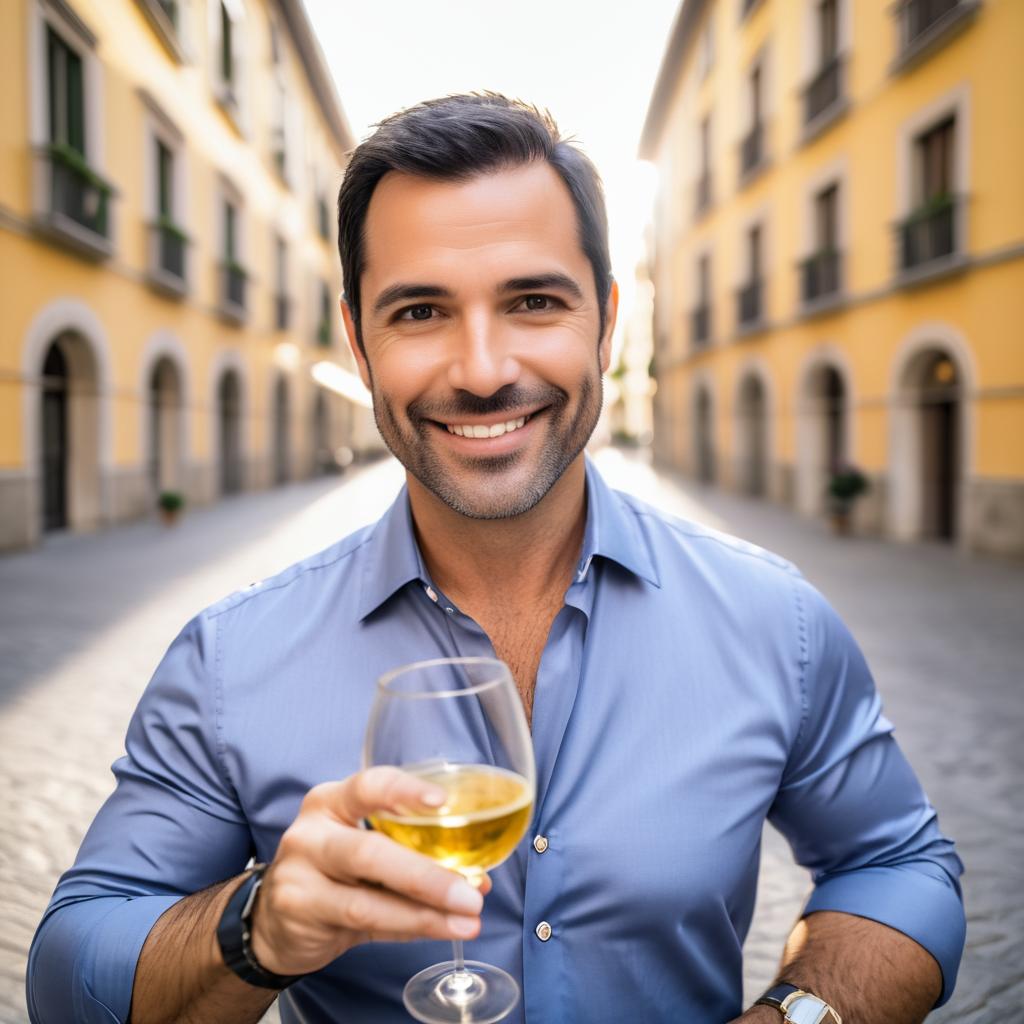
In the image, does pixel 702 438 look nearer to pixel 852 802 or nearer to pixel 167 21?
pixel 167 21

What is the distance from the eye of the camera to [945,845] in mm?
1691

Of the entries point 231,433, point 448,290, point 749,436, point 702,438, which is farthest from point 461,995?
point 702,438

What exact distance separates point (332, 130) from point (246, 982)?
36.3m

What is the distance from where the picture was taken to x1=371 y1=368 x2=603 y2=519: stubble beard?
1.67 metres

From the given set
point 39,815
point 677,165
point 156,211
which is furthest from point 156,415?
point 677,165

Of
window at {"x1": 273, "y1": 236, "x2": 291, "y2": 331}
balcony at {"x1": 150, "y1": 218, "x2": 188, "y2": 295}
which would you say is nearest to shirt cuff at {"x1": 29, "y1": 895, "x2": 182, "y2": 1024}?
balcony at {"x1": 150, "y1": 218, "x2": 188, "y2": 295}

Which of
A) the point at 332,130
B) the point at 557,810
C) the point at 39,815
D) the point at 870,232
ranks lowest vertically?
the point at 39,815

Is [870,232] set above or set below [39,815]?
above

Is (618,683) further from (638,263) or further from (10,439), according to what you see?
(638,263)

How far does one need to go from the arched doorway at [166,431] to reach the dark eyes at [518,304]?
1694 cm

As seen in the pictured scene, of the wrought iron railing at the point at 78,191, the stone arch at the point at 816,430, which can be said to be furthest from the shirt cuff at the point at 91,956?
the stone arch at the point at 816,430

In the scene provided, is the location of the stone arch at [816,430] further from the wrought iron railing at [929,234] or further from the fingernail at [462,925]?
the fingernail at [462,925]

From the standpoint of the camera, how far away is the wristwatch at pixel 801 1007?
1.44m

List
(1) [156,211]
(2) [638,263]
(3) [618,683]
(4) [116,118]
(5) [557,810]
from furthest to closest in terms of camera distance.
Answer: (2) [638,263] < (1) [156,211] < (4) [116,118] < (3) [618,683] < (5) [557,810]
